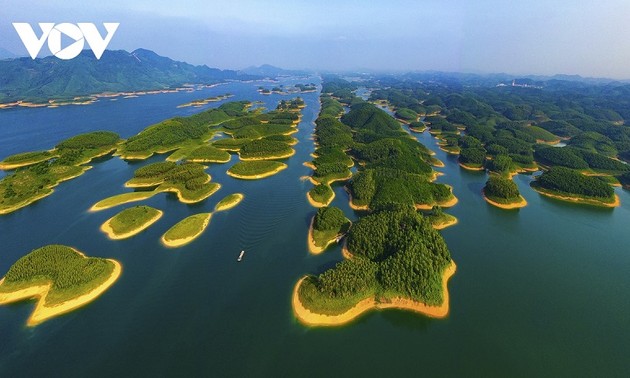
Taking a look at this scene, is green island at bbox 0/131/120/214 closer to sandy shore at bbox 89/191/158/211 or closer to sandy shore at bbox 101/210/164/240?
sandy shore at bbox 89/191/158/211

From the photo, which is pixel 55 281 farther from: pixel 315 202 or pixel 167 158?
pixel 167 158

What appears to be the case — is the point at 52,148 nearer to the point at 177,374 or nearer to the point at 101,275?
the point at 101,275

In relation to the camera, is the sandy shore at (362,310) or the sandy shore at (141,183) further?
the sandy shore at (141,183)

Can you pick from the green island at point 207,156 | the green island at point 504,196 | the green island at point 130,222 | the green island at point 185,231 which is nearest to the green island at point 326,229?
the green island at point 185,231

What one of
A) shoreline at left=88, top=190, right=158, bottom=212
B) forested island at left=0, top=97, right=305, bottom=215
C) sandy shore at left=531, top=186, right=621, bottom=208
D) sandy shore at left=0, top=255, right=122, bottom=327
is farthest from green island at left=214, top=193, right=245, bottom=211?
sandy shore at left=531, top=186, right=621, bottom=208

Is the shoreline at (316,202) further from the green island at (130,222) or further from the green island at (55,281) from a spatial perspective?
the green island at (55,281)

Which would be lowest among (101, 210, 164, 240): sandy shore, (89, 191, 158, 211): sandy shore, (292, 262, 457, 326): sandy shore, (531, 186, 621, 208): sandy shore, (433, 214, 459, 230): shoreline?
(531, 186, 621, 208): sandy shore

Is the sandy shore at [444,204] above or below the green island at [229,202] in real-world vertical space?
below
